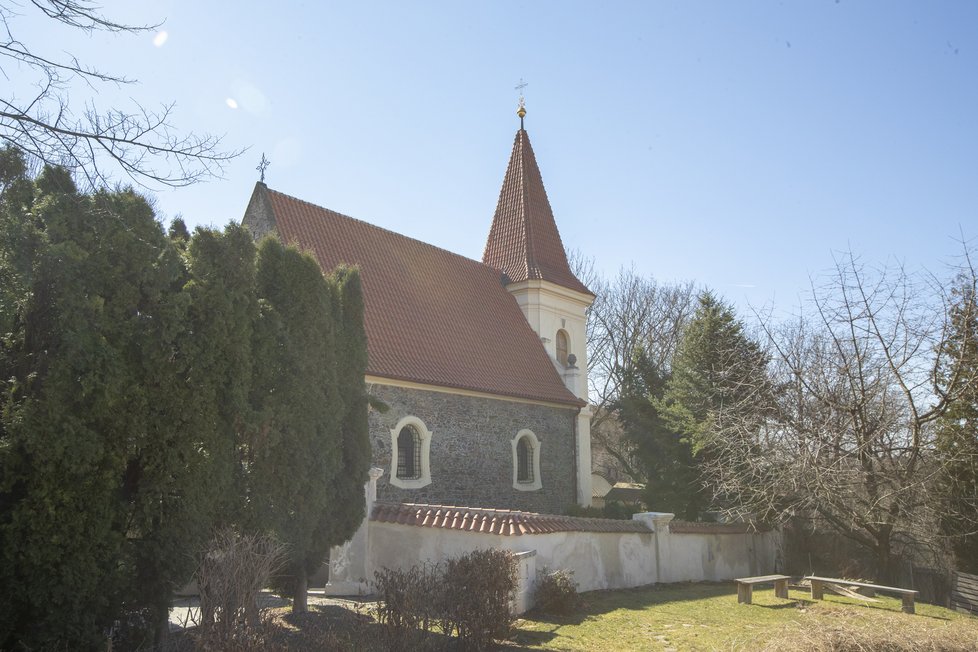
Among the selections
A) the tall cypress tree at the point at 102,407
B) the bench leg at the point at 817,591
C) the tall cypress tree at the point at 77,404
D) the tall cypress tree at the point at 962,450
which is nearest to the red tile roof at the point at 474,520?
the bench leg at the point at 817,591

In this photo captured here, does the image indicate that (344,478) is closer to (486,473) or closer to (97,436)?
(97,436)

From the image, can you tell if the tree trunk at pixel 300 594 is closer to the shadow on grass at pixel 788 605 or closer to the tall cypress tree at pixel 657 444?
the shadow on grass at pixel 788 605

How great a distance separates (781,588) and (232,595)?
10303 mm

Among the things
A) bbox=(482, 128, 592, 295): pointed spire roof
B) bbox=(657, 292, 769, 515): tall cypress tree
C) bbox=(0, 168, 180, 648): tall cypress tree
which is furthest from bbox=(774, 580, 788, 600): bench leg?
bbox=(482, 128, 592, 295): pointed spire roof

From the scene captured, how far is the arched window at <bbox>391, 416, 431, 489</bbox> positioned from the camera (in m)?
16.5

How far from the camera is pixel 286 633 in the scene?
822 centimetres

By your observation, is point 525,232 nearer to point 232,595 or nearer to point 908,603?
point 908,603

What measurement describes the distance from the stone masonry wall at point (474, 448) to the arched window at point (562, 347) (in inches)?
108

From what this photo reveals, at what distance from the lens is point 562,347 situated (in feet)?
80.4

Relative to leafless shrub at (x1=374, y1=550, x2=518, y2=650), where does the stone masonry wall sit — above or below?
above

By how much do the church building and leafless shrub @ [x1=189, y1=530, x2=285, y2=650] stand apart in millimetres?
6699

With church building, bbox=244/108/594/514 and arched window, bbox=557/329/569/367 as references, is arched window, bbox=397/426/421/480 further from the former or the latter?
arched window, bbox=557/329/569/367

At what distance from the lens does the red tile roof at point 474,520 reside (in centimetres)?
1176

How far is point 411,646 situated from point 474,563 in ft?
6.46
